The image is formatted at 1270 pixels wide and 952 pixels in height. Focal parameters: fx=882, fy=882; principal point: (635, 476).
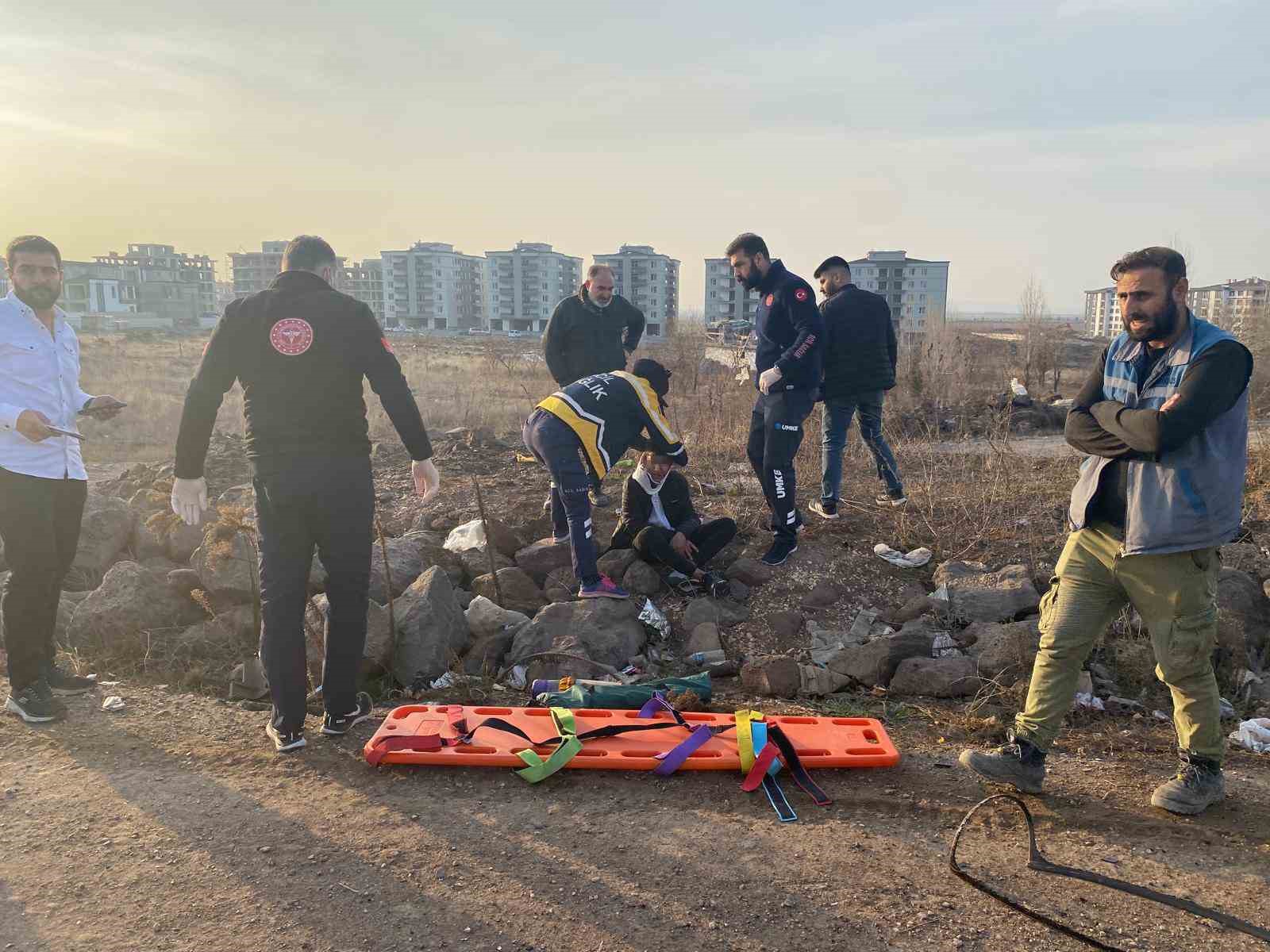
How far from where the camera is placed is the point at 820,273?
702 cm

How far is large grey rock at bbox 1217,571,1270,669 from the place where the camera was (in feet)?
15.4

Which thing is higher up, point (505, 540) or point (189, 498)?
point (189, 498)

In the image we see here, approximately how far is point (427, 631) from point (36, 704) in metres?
1.79

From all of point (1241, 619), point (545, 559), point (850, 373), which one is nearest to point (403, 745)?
point (545, 559)

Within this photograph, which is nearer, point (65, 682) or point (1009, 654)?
point (65, 682)

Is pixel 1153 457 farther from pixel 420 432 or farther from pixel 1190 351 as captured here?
pixel 420 432

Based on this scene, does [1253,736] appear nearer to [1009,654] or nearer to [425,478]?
[1009,654]

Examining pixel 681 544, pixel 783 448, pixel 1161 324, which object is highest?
pixel 1161 324

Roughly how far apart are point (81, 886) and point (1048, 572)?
5.24 m

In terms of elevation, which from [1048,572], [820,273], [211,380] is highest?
[820,273]

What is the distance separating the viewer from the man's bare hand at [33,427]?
3805 millimetres

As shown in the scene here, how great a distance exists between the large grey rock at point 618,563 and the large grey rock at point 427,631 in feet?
3.48

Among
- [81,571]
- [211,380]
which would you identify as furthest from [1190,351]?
[81,571]

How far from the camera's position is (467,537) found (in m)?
6.52
